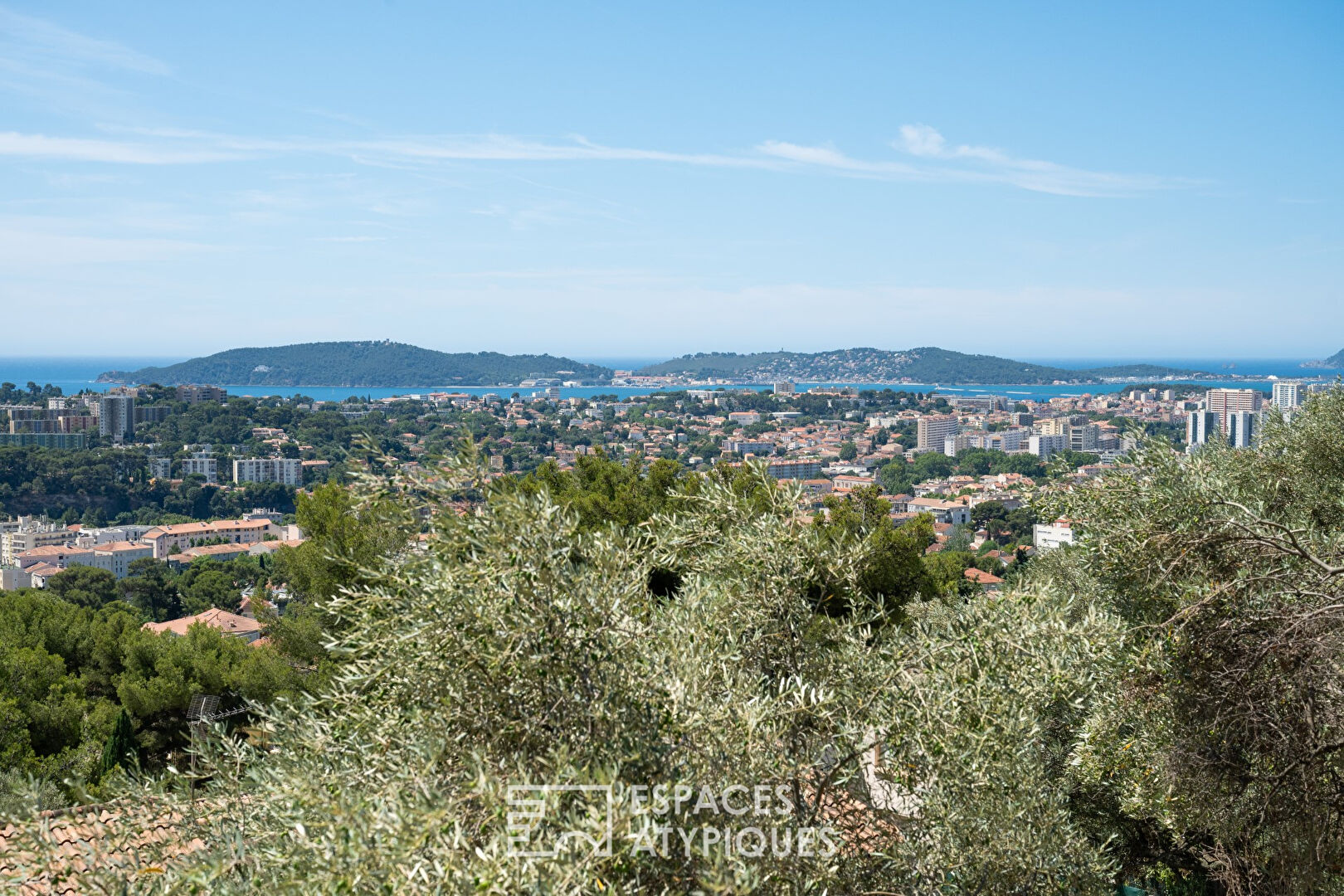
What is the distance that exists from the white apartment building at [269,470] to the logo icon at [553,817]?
86085mm

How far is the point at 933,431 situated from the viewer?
118 meters

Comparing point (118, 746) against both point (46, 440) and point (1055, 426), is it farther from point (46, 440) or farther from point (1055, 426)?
point (1055, 426)

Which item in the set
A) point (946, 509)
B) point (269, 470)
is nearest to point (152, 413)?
point (269, 470)

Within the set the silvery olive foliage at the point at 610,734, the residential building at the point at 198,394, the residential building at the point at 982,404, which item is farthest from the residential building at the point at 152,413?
the silvery olive foliage at the point at 610,734

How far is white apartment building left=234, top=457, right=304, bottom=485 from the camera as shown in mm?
83062

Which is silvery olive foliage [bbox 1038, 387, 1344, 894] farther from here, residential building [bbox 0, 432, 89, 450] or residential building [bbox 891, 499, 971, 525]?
residential building [bbox 0, 432, 89, 450]

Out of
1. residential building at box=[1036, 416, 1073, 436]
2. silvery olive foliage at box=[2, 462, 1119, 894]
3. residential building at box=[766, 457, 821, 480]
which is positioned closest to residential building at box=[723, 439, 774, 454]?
residential building at box=[766, 457, 821, 480]

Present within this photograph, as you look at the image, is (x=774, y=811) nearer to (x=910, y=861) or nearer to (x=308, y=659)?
(x=910, y=861)

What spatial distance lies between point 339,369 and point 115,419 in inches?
3574

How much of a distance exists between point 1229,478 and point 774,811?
4.91 metres

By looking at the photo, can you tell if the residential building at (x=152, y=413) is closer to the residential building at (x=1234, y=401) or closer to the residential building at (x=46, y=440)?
the residential building at (x=46, y=440)

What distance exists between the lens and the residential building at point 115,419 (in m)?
96.2

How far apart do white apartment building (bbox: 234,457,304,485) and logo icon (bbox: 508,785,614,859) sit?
86085mm
